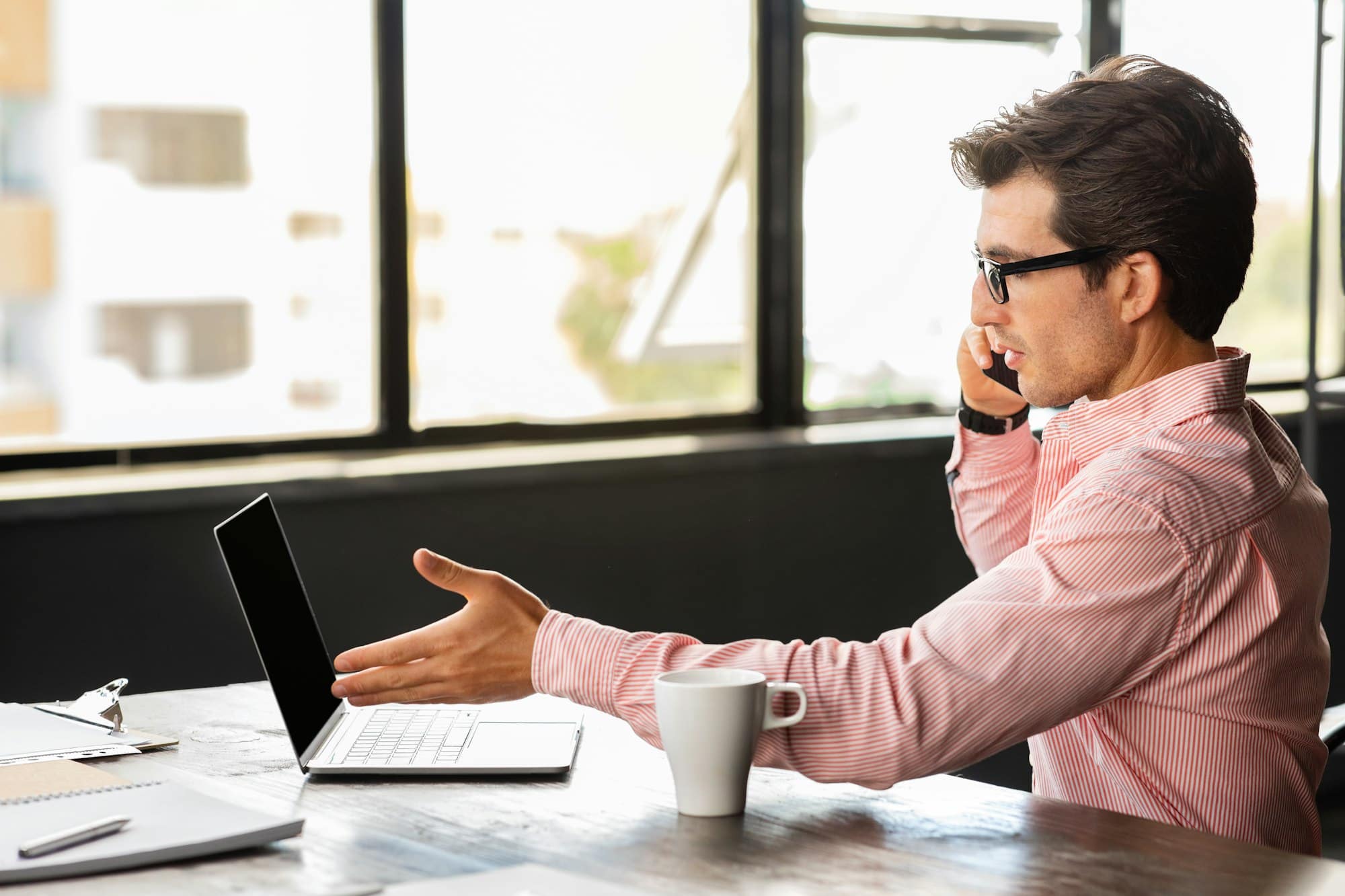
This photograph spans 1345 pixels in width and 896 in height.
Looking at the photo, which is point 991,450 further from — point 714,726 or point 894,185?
point 894,185

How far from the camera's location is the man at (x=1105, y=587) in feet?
3.90

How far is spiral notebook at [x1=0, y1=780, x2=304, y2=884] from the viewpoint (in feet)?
3.41

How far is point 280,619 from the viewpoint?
1379mm

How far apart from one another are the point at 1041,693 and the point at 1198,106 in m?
0.59

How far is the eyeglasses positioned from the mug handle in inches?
19.6

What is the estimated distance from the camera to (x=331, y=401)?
311 cm

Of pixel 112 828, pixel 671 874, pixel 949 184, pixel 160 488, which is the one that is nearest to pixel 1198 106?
pixel 671 874

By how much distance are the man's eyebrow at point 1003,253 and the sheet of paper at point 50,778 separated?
912 mm

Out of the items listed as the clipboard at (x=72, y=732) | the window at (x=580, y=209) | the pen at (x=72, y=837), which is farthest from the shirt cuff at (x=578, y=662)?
the window at (x=580, y=209)

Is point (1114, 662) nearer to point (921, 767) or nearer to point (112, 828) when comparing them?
point (921, 767)

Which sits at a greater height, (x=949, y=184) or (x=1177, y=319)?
(x=949, y=184)

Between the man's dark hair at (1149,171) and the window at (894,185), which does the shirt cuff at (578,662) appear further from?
the window at (894,185)

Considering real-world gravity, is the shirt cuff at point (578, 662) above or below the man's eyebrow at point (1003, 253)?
below

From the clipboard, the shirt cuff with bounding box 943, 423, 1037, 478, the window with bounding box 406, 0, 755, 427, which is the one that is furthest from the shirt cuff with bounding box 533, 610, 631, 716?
the window with bounding box 406, 0, 755, 427
